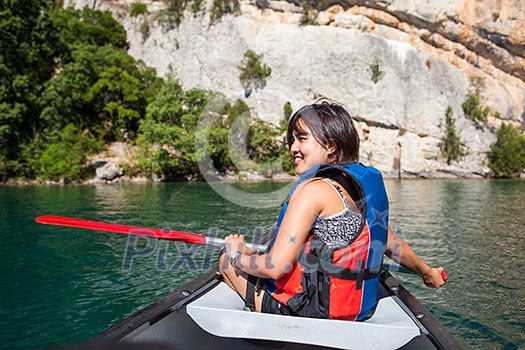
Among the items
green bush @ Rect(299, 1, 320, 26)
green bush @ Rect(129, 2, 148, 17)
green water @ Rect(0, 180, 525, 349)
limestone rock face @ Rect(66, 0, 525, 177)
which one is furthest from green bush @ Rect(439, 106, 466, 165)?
green bush @ Rect(129, 2, 148, 17)

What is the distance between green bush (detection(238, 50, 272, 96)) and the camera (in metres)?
30.8

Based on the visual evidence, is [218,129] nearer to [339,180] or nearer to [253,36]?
[253,36]

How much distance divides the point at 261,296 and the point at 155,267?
3.15m

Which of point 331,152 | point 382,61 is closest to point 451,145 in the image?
point 382,61

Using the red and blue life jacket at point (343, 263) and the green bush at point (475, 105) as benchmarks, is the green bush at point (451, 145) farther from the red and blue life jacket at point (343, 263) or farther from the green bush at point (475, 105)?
the red and blue life jacket at point (343, 263)

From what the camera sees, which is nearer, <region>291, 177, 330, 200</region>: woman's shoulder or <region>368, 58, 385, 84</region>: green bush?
<region>291, 177, 330, 200</region>: woman's shoulder

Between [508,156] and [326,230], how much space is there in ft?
103

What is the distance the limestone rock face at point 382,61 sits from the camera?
100ft

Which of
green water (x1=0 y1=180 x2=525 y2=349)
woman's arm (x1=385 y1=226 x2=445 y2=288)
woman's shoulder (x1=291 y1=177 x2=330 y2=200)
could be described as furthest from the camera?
green water (x1=0 y1=180 x2=525 y2=349)

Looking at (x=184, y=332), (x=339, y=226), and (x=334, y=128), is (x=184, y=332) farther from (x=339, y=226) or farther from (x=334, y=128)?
(x=334, y=128)

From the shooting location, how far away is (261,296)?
7.21ft

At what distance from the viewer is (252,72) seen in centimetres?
3086

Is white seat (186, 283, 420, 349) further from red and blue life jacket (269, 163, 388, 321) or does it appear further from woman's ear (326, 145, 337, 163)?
woman's ear (326, 145, 337, 163)

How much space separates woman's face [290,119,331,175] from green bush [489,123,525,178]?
102 ft
